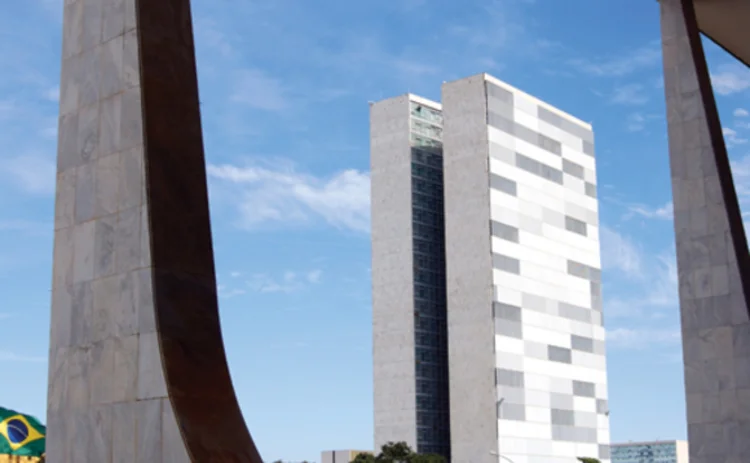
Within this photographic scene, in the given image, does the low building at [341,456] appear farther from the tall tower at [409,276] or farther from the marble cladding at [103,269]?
the marble cladding at [103,269]

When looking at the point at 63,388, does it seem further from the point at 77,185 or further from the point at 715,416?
the point at 715,416

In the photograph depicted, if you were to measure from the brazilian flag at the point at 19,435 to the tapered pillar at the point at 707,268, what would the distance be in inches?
1092

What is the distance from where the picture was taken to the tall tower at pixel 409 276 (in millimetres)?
88750

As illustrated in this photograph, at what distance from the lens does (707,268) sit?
22.0m

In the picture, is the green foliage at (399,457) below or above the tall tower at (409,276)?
below

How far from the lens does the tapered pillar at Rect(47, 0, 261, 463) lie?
36.8 ft

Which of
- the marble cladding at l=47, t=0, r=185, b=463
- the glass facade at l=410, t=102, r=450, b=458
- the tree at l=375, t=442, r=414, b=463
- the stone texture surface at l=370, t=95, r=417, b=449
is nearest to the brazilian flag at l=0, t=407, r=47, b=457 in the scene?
the marble cladding at l=47, t=0, r=185, b=463

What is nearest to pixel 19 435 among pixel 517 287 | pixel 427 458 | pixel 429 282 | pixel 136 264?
pixel 136 264

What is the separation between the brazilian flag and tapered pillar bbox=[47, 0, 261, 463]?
1219 inches

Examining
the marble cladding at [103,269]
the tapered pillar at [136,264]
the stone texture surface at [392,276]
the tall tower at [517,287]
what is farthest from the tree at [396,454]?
the tapered pillar at [136,264]

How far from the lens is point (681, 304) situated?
2220 centimetres

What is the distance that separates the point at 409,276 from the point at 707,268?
69.2m

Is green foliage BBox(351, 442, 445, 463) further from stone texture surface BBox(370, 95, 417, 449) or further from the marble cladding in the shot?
the marble cladding

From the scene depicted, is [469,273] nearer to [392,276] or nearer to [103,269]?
[392,276]
